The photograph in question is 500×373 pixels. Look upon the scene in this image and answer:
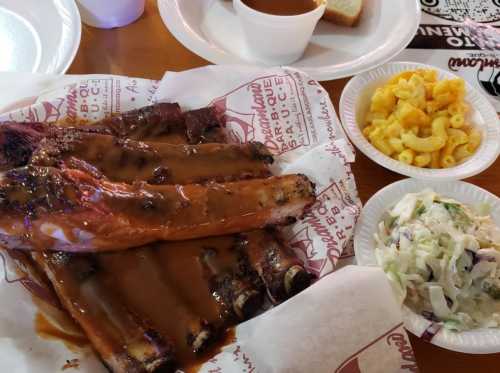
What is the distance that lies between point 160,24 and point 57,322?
122 cm

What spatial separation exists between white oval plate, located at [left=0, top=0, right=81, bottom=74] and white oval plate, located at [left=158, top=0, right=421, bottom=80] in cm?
33

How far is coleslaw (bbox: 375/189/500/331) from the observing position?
1.19 m

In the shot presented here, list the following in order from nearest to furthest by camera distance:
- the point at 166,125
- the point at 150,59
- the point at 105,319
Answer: the point at 105,319 → the point at 166,125 → the point at 150,59

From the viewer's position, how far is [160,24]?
1927 mm

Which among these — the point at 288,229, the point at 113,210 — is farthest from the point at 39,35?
the point at 288,229

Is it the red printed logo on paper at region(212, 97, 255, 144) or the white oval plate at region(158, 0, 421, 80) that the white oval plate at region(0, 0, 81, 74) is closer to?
the white oval plate at region(158, 0, 421, 80)

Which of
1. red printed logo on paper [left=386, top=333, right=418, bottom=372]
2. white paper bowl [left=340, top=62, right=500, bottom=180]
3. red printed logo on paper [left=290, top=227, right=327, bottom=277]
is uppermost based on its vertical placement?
white paper bowl [left=340, top=62, right=500, bottom=180]

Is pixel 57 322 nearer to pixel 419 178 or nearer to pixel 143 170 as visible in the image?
pixel 143 170

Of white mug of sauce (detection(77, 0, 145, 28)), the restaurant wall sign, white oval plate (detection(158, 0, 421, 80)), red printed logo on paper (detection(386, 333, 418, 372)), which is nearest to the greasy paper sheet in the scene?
red printed logo on paper (detection(386, 333, 418, 372))

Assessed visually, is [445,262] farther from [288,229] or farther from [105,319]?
[105,319]

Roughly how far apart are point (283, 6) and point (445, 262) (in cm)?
95

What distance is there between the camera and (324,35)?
75.4 inches

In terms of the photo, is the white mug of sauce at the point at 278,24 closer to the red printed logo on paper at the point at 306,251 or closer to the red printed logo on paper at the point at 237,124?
the red printed logo on paper at the point at 237,124

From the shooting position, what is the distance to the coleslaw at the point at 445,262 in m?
1.19
